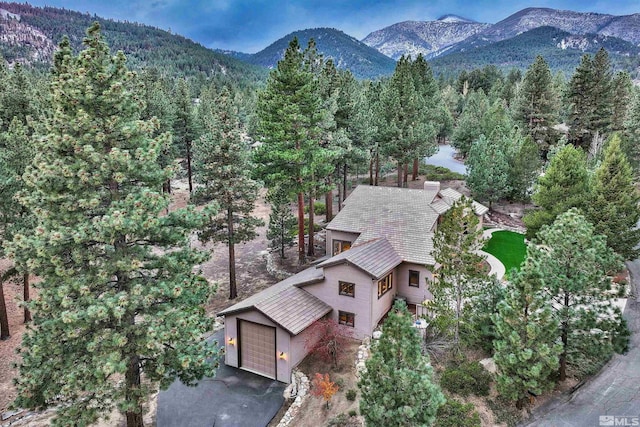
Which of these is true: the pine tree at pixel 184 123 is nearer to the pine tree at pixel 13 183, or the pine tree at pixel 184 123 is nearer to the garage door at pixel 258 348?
the pine tree at pixel 13 183

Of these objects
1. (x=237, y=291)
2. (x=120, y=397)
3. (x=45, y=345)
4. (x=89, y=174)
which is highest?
(x=89, y=174)

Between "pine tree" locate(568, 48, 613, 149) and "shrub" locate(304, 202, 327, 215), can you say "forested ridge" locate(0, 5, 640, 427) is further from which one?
"pine tree" locate(568, 48, 613, 149)

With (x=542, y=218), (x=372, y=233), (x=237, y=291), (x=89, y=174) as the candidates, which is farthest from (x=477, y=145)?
(x=89, y=174)

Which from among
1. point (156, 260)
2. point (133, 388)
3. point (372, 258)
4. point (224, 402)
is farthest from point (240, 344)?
point (372, 258)

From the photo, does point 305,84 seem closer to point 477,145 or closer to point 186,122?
point 477,145

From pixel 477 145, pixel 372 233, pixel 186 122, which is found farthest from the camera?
pixel 186 122

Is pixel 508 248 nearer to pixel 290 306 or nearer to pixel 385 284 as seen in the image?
pixel 385 284

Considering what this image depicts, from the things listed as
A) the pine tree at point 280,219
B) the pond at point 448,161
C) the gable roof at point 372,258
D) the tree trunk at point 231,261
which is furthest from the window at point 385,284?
the pond at point 448,161

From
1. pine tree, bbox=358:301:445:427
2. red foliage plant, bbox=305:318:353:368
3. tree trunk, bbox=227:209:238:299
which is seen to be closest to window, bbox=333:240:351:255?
tree trunk, bbox=227:209:238:299
